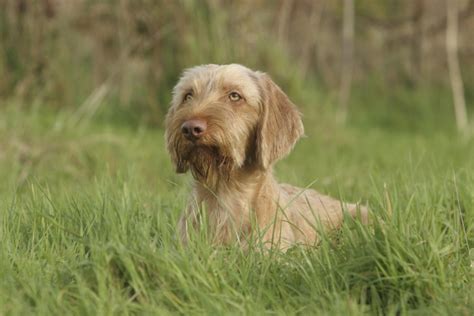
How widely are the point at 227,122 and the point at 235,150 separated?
6.6 inches

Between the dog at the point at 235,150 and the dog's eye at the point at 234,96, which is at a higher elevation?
the dog's eye at the point at 234,96

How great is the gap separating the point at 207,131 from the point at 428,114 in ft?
33.3

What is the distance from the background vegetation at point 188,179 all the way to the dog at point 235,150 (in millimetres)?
234

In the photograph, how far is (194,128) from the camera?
438 centimetres

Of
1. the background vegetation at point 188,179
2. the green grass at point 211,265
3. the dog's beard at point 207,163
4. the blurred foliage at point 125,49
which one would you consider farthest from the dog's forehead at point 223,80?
the blurred foliage at point 125,49

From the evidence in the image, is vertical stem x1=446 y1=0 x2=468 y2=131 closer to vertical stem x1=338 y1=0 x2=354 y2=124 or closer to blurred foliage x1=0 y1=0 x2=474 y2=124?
vertical stem x1=338 y1=0 x2=354 y2=124

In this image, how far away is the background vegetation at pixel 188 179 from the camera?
11.7ft

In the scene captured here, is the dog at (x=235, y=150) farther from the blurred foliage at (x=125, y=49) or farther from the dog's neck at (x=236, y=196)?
the blurred foliage at (x=125, y=49)

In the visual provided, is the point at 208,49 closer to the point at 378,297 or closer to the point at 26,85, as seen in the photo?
the point at 26,85

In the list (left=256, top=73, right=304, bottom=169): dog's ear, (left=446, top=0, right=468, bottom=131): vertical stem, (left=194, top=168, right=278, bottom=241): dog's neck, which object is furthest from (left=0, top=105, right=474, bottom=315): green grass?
(left=446, top=0, right=468, bottom=131): vertical stem

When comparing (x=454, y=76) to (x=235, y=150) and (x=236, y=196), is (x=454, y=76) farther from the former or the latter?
(x=235, y=150)

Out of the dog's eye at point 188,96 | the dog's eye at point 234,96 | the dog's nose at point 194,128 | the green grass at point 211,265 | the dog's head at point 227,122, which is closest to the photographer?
the green grass at point 211,265

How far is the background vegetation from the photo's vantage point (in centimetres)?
357

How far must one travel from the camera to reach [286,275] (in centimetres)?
384
